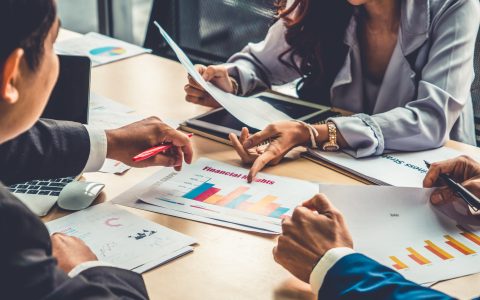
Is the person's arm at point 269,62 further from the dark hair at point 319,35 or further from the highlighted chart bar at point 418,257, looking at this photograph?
the highlighted chart bar at point 418,257

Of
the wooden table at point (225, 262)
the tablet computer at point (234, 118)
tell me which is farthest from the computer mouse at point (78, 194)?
the tablet computer at point (234, 118)

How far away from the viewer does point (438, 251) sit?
105 centimetres

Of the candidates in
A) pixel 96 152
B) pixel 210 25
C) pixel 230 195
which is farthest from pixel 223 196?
pixel 210 25

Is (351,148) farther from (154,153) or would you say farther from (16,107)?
(16,107)

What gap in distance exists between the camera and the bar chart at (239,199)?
46.2 inches

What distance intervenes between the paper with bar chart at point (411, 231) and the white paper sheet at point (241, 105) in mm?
379

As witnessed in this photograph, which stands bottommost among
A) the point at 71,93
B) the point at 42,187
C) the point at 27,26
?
the point at 42,187

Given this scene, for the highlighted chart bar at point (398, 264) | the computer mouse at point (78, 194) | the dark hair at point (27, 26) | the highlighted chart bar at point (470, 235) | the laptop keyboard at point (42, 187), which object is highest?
the dark hair at point (27, 26)

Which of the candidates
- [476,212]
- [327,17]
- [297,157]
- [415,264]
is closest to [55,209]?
[297,157]

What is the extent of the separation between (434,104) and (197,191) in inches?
24.7

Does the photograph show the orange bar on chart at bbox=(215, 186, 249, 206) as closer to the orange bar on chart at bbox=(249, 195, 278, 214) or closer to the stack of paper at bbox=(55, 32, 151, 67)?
the orange bar on chart at bbox=(249, 195, 278, 214)

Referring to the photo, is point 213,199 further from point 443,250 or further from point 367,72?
point 367,72

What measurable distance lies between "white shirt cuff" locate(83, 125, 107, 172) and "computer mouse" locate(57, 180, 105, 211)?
6 centimetres

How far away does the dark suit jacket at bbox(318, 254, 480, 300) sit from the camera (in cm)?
87
